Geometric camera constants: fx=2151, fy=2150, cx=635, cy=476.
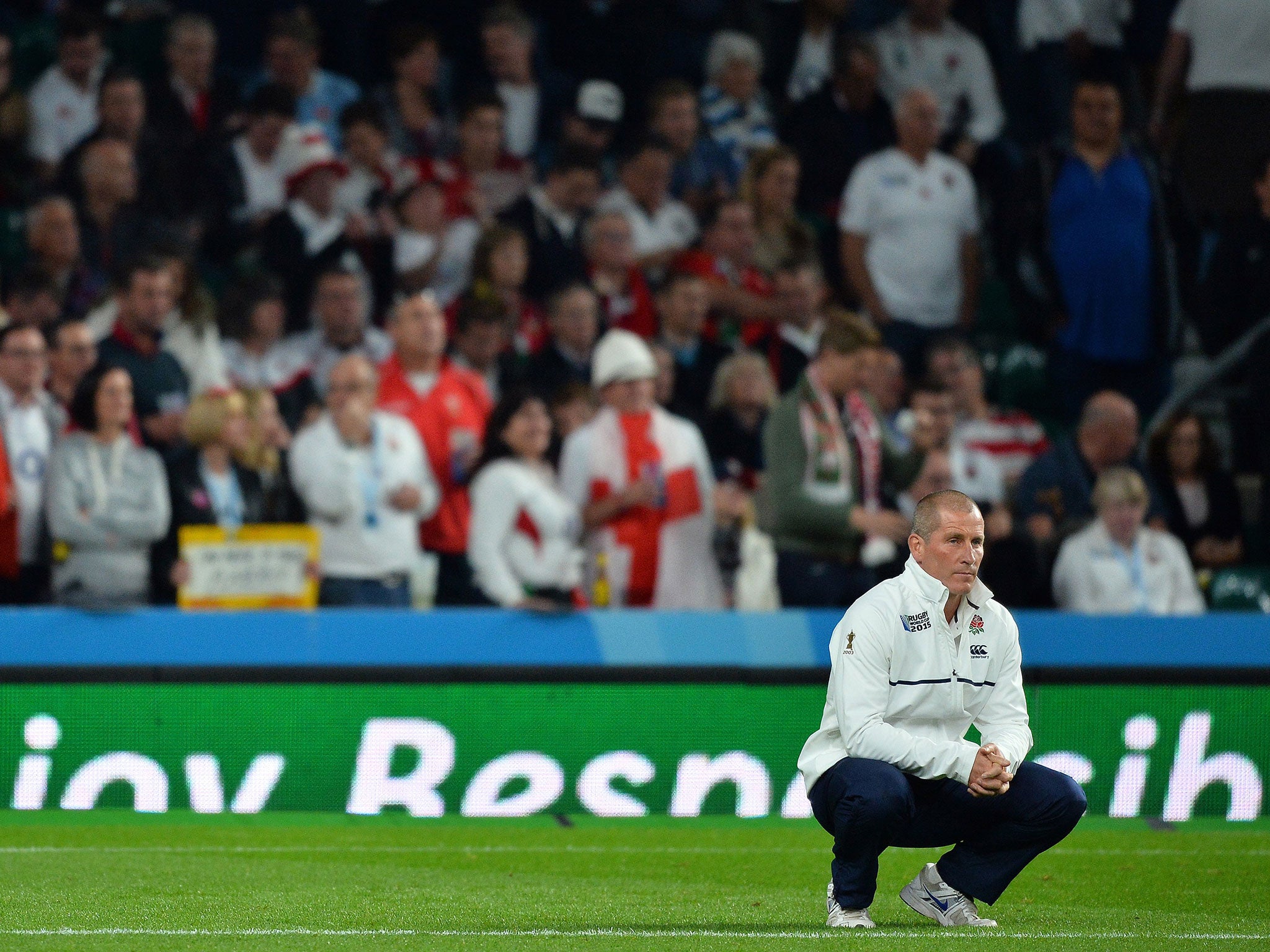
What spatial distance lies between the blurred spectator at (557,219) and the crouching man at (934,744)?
284 inches

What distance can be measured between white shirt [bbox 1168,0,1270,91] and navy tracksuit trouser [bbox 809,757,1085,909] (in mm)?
8632

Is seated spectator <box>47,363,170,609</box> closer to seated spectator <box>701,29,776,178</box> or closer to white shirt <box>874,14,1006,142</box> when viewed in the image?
seated spectator <box>701,29,776,178</box>

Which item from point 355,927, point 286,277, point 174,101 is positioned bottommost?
point 355,927

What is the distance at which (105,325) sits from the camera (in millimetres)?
12227

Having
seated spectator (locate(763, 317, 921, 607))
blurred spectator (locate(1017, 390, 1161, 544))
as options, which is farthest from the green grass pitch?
blurred spectator (locate(1017, 390, 1161, 544))

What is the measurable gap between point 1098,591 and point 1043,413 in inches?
107

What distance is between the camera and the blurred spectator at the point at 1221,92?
14.0 m

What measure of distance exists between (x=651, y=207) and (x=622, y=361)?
3.25 meters

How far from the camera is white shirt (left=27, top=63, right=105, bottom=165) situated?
13.8m

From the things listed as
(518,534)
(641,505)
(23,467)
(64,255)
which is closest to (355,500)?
(518,534)

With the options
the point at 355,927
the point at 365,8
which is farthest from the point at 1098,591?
the point at 365,8

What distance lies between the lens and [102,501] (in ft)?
34.6

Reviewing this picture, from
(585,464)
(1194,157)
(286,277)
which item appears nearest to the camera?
(585,464)

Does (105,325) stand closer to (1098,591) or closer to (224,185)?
(224,185)
